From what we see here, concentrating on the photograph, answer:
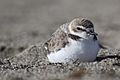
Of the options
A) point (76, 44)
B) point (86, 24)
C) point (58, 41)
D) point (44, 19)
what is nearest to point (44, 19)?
point (44, 19)

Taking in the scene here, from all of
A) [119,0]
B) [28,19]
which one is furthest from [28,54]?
[119,0]

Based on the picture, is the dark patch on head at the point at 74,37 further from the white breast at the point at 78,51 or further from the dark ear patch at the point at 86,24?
the dark ear patch at the point at 86,24

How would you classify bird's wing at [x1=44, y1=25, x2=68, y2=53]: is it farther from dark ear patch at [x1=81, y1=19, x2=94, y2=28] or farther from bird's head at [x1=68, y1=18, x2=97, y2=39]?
dark ear patch at [x1=81, y1=19, x2=94, y2=28]

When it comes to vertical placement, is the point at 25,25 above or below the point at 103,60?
above

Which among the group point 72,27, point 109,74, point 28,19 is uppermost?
point 28,19

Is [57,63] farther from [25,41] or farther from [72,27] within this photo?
[25,41]

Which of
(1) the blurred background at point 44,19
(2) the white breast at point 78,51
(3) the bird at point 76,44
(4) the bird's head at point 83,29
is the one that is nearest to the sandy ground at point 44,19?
(1) the blurred background at point 44,19

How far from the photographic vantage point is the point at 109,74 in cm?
750

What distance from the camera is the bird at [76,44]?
326 inches

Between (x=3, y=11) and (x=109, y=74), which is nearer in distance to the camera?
(x=109, y=74)

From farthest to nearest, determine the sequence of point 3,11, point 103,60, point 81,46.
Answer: point 3,11, point 103,60, point 81,46

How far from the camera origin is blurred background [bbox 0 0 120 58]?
44.0 feet

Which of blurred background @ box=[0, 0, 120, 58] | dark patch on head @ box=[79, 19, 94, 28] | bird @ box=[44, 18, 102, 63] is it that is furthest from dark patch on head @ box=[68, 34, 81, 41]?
blurred background @ box=[0, 0, 120, 58]

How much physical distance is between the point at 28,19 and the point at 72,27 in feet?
41.1
